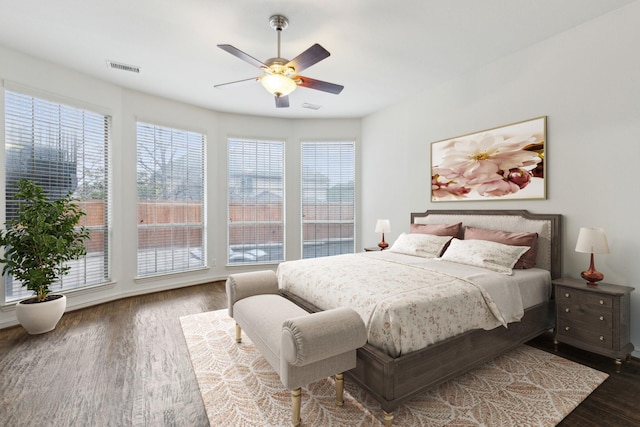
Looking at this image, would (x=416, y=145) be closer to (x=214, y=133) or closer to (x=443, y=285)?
(x=443, y=285)

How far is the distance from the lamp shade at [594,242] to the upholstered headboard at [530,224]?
0.45m

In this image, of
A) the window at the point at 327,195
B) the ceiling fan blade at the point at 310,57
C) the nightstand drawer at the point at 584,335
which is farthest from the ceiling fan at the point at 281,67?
the nightstand drawer at the point at 584,335

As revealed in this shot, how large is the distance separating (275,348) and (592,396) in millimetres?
2201

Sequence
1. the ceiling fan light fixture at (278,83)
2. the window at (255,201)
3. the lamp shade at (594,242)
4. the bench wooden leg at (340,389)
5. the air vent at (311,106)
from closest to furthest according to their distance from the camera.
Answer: the bench wooden leg at (340,389), the lamp shade at (594,242), the ceiling fan light fixture at (278,83), the air vent at (311,106), the window at (255,201)

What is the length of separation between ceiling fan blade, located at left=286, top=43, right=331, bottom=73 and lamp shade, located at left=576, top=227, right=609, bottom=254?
265cm

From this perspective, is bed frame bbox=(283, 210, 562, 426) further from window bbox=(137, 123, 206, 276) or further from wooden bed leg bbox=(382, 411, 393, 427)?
window bbox=(137, 123, 206, 276)

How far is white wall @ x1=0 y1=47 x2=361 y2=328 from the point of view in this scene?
11.3 ft

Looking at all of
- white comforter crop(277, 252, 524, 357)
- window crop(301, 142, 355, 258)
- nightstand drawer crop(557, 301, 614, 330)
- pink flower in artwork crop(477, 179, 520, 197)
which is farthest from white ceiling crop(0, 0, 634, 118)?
nightstand drawer crop(557, 301, 614, 330)

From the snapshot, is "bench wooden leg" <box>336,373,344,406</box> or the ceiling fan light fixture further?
the ceiling fan light fixture

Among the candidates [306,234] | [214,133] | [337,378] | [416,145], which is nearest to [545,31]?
[416,145]

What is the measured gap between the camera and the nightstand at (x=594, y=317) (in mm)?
2340

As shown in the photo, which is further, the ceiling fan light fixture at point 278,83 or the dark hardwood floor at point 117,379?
the ceiling fan light fixture at point 278,83

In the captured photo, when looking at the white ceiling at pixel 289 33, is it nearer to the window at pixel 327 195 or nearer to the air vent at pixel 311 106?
the air vent at pixel 311 106


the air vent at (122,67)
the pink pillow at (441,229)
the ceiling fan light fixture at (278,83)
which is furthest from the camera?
the pink pillow at (441,229)
